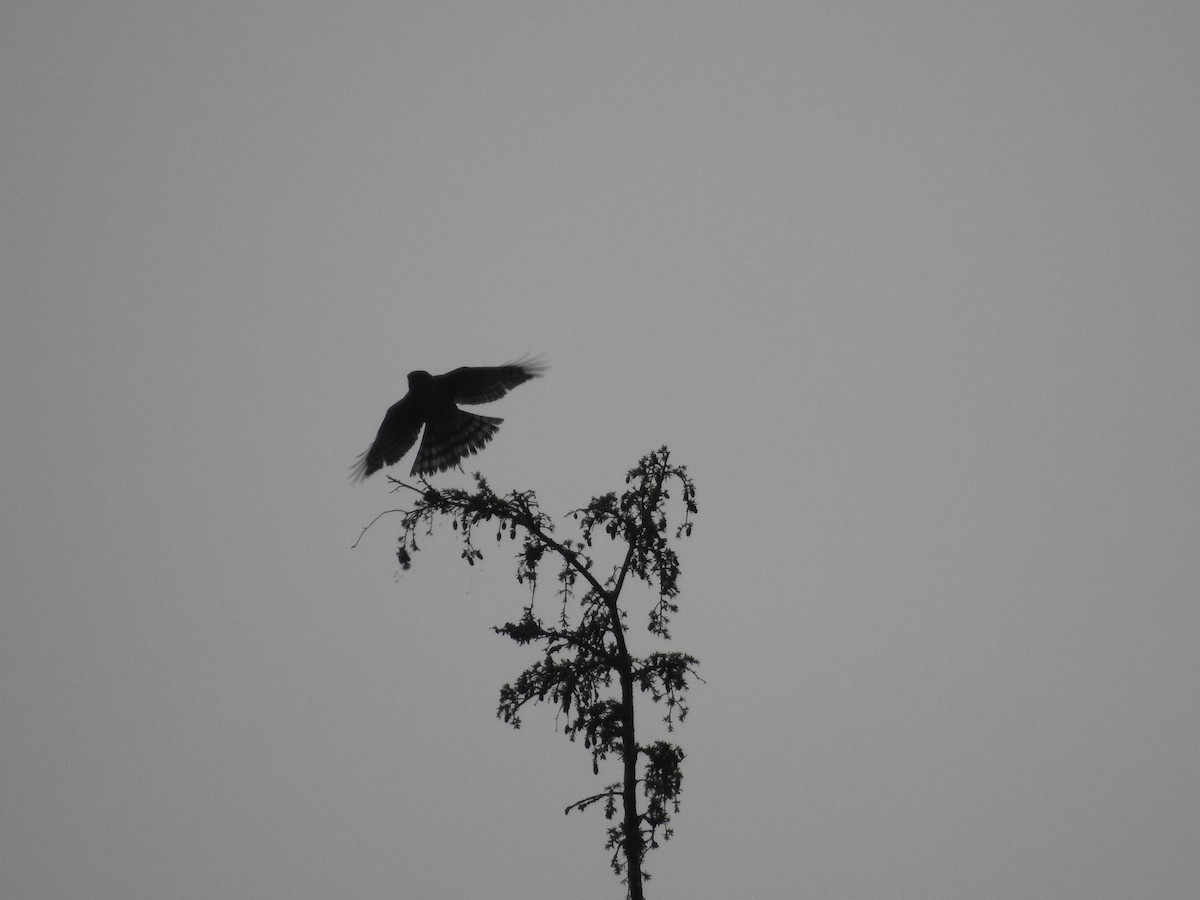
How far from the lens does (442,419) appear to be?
47.5ft

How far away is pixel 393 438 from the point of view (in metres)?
14.6

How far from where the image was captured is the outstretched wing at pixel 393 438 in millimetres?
14328

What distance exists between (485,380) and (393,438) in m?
1.72

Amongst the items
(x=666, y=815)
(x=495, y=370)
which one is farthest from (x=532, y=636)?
(x=495, y=370)

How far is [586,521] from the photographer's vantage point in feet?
31.0

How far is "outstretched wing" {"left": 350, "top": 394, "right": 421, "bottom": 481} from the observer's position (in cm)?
1433

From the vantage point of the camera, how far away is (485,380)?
1425 centimetres

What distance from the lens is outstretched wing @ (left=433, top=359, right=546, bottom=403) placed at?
Answer: 46.0ft

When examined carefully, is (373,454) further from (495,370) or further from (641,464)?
(641,464)

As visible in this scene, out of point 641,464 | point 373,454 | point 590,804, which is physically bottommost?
point 590,804

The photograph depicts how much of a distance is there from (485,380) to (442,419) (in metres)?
0.93

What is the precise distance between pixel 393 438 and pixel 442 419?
821 mm

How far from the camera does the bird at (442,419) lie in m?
14.1

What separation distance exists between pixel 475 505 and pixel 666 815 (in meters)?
3.59
